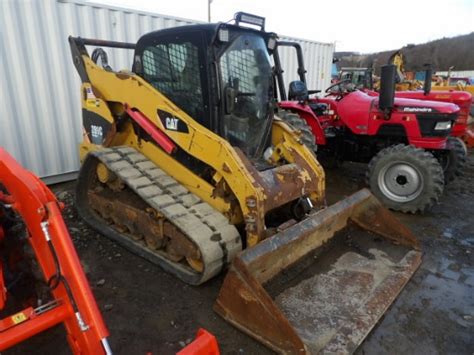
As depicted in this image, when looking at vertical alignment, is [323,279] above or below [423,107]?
below

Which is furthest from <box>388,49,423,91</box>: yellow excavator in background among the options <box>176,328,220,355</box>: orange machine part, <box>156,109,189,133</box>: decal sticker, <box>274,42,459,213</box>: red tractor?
<box>176,328,220,355</box>: orange machine part

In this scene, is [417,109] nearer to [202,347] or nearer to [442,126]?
[442,126]

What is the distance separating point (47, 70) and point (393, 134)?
505cm

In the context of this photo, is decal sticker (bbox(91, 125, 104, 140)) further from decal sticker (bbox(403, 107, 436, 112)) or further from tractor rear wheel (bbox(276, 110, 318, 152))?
decal sticker (bbox(403, 107, 436, 112))

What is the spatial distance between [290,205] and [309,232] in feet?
2.36

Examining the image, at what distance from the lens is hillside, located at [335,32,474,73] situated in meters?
43.9

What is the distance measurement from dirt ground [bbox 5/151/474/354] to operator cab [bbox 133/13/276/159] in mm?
1499

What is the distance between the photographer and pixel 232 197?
3.23 metres

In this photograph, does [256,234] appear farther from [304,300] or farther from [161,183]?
[161,183]

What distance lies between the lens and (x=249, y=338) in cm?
253

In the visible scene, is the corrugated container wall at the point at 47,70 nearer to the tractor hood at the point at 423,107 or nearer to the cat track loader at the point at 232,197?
the cat track loader at the point at 232,197

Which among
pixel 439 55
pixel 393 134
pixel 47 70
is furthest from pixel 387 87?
pixel 439 55

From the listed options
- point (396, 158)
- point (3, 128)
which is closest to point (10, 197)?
point (3, 128)

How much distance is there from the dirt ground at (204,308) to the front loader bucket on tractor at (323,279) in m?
0.15
